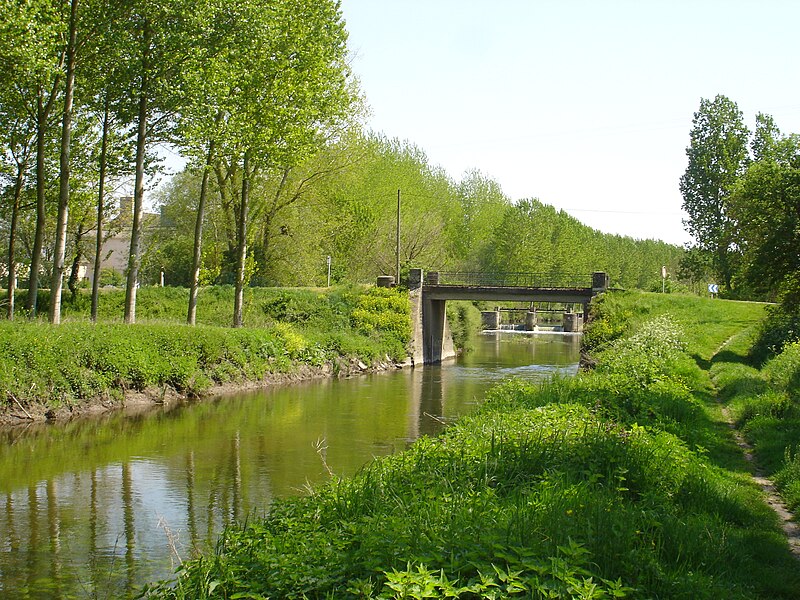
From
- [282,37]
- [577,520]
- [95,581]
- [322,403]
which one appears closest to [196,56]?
[282,37]

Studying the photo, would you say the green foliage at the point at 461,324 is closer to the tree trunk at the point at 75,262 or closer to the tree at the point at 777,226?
the tree trunk at the point at 75,262

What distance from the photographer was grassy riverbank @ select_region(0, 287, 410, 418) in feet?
70.3

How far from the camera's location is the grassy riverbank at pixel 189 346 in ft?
70.3

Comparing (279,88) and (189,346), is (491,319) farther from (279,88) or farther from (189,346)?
(189,346)

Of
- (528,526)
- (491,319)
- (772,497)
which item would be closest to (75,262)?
(772,497)

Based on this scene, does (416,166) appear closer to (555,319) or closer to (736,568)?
(555,319)

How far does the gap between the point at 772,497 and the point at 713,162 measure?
59308 mm

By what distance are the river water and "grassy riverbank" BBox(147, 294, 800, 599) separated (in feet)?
6.62

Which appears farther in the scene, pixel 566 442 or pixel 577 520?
pixel 566 442

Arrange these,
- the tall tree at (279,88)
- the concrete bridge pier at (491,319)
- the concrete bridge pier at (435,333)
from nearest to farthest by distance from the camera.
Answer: the tall tree at (279,88) < the concrete bridge pier at (435,333) < the concrete bridge pier at (491,319)

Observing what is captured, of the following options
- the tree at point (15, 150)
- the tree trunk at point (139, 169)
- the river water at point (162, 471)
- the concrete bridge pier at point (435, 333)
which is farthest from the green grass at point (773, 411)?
the concrete bridge pier at point (435, 333)

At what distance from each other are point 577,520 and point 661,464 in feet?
10.2

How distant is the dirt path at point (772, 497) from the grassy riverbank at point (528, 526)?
15 cm

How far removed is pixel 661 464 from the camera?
10.0m
